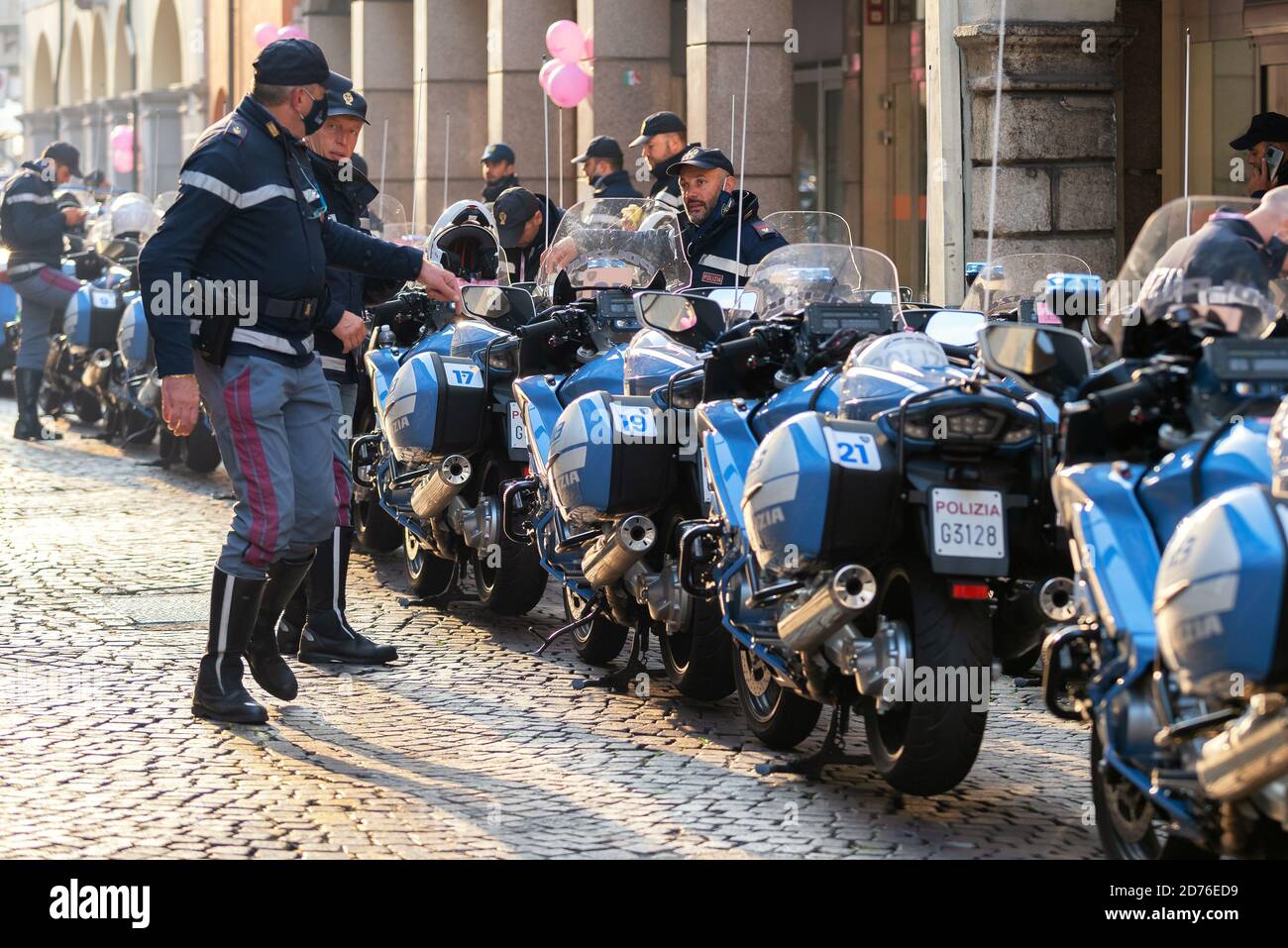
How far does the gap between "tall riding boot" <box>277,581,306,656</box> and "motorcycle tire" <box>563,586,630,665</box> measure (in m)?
0.92

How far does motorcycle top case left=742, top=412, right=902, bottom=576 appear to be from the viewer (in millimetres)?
5574

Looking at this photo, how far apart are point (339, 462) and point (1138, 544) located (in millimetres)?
4152

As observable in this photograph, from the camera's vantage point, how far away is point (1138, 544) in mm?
4680

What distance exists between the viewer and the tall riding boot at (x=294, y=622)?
27.1 feet

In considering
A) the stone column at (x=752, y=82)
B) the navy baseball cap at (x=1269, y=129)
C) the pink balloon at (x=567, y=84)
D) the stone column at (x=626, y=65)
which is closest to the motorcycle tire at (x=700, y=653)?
the navy baseball cap at (x=1269, y=129)

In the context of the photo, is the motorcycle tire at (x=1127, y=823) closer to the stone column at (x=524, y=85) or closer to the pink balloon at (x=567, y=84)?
the pink balloon at (x=567, y=84)

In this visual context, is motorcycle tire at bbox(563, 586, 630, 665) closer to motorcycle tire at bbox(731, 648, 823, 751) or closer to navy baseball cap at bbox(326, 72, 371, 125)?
motorcycle tire at bbox(731, 648, 823, 751)

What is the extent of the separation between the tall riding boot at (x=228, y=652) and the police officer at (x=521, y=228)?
4.53m

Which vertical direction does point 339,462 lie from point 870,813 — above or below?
above

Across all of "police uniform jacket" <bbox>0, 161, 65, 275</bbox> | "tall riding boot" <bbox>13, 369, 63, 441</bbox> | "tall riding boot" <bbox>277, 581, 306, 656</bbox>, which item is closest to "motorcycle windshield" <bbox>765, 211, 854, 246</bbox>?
"tall riding boot" <bbox>277, 581, 306, 656</bbox>

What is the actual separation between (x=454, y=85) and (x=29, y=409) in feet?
35.7

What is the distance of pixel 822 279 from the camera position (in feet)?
23.0
